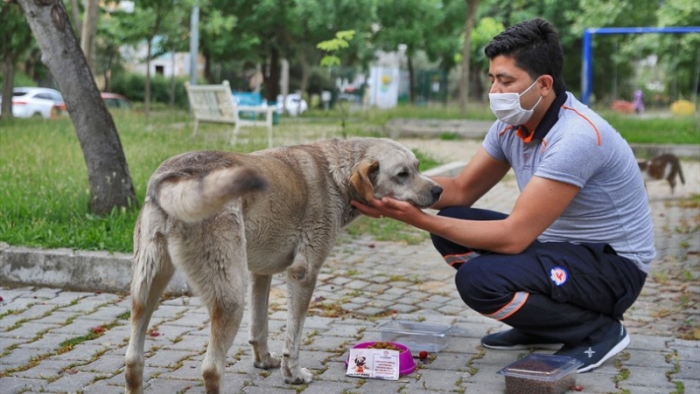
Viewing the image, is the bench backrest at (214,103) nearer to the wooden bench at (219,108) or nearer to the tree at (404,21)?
the wooden bench at (219,108)

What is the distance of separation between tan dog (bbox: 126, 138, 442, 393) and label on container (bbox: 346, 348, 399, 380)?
251 mm

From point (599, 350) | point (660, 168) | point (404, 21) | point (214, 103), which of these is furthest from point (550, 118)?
point (404, 21)

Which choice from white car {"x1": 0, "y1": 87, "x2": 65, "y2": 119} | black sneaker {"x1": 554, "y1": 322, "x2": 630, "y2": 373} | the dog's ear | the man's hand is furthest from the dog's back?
white car {"x1": 0, "y1": 87, "x2": 65, "y2": 119}

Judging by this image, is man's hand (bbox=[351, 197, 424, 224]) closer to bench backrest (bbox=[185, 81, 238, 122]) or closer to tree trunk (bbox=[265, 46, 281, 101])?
bench backrest (bbox=[185, 81, 238, 122])

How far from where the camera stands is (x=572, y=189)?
4.38 metres

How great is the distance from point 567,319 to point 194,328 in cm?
221

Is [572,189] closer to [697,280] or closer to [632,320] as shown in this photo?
[632,320]

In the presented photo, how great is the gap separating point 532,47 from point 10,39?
19.3 meters

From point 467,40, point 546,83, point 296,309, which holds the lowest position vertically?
point 296,309

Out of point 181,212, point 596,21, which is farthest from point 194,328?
point 596,21

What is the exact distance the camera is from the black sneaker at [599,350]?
4.54m

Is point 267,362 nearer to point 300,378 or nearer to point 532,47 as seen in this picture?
point 300,378

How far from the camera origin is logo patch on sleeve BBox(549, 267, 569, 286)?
174 inches

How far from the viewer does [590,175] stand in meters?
4.41
